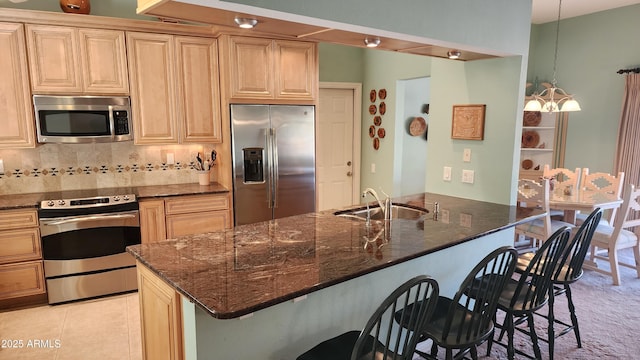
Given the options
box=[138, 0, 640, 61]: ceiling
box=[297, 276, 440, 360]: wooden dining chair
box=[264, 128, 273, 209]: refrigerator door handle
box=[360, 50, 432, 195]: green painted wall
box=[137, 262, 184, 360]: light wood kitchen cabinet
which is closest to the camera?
box=[297, 276, 440, 360]: wooden dining chair

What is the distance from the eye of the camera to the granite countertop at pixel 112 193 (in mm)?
3428

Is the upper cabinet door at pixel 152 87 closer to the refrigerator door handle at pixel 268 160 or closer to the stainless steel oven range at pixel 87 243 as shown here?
the stainless steel oven range at pixel 87 243

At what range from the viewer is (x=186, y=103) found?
404 cm

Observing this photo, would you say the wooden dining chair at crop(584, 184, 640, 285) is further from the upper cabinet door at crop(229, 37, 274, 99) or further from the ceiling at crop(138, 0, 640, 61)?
the upper cabinet door at crop(229, 37, 274, 99)

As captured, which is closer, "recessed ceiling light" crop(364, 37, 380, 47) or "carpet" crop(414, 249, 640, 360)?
"recessed ceiling light" crop(364, 37, 380, 47)

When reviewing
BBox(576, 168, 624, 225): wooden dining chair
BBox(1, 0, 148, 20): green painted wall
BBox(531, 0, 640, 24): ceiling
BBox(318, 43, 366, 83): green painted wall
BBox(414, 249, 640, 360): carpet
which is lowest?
BBox(414, 249, 640, 360): carpet

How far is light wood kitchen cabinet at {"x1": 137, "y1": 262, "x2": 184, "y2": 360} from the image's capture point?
1803mm

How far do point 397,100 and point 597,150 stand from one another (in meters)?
2.79

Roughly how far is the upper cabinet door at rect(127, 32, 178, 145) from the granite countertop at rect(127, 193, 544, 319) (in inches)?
79.9

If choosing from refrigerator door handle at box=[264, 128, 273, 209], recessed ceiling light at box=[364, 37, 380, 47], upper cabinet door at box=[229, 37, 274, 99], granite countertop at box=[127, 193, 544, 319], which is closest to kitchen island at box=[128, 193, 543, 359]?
granite countertop at box=[127, 193, 544, 319]

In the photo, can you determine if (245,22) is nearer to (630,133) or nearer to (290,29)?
(290,29)

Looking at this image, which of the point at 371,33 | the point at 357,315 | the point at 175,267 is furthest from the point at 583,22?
the point at 175,267

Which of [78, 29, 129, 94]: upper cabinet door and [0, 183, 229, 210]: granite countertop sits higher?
[78, 29, 129, 94]: upper cabinet door

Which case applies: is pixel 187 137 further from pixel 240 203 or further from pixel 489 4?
pixel 489 4
